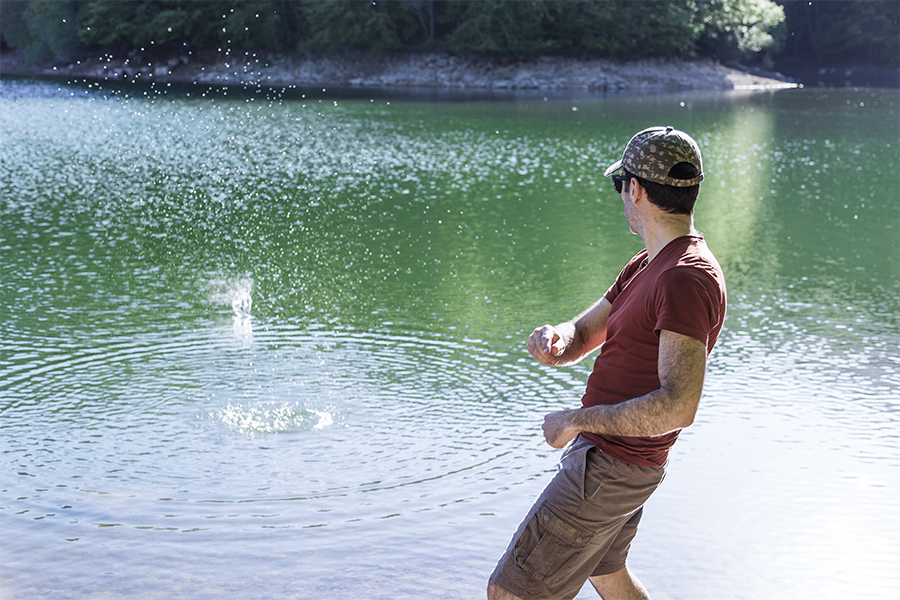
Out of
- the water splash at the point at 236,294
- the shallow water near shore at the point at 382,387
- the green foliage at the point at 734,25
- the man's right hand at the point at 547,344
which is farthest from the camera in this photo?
the green foliage at the point at 734,25

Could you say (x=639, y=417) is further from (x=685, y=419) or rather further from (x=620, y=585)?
(x=620, y=585)

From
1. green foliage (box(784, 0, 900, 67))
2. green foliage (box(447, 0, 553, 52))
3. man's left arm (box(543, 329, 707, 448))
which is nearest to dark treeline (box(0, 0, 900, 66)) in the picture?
green foliage (box(447, 0, 553, 52))

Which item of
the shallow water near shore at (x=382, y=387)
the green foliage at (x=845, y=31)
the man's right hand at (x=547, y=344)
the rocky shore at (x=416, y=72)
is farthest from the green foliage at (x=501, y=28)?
the man's right hand at (x=547, y=344)

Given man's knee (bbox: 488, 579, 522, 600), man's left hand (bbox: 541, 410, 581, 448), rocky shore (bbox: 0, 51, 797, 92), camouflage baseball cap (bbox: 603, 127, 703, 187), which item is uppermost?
rocky shore (bbox: 0, 51, 797, 92)

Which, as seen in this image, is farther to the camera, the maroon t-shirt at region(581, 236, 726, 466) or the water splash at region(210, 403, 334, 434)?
the water splash at region(210, 403, 334, 434)

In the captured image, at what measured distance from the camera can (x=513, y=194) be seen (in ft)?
56.7

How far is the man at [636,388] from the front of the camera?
2.46m

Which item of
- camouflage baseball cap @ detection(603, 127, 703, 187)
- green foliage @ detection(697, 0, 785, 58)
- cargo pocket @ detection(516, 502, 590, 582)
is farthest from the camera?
green foliage @ detection(697, 0, 785, 58)

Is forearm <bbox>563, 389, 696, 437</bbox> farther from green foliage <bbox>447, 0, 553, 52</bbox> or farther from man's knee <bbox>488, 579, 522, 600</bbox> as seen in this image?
green foliage <bbox>447, 0, 553, 52</bbox>

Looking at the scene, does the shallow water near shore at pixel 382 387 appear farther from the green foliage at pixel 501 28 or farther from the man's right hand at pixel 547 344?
the green foliage at pixel 501 28

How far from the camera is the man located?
2461 mm

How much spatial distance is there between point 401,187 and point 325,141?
293 inches

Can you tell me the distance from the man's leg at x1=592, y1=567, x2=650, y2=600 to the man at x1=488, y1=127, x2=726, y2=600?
7.3 inches

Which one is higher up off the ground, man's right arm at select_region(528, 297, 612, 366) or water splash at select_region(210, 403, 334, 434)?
man's right arm at select_region(528, 297, 612, 366)
